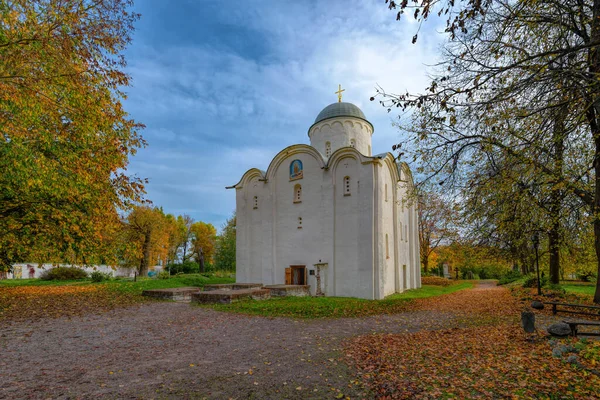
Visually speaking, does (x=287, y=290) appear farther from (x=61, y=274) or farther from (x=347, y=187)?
(x=61, y=274)

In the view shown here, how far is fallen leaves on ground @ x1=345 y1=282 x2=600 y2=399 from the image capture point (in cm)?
472

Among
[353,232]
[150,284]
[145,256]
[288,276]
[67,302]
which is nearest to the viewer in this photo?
[67,302]

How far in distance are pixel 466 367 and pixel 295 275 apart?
1466 centimetres

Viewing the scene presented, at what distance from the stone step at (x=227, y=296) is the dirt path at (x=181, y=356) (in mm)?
3046

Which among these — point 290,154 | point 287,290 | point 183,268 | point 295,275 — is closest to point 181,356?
point 287,290

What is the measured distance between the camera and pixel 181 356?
672 centimetres

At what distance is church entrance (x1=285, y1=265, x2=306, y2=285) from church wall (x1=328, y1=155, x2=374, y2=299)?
199 centimetres

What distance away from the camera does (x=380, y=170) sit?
61.0ft

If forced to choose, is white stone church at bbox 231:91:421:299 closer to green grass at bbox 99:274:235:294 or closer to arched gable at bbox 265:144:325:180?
arched gable at bbox 265:144:325:180

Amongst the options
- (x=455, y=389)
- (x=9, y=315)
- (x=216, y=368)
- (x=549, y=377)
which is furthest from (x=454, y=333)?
(x=9, y=315)

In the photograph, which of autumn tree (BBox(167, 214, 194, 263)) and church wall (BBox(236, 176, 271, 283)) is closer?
church wall (BBox(236, 176, 271, 283))

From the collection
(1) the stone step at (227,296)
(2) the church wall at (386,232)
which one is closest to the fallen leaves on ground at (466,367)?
(1) the stone step at (227,296)

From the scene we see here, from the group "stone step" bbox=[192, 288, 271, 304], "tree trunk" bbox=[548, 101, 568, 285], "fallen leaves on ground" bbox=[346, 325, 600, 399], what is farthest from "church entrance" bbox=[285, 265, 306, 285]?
"tree trunk" bbox=[548, 101, 568, 285]

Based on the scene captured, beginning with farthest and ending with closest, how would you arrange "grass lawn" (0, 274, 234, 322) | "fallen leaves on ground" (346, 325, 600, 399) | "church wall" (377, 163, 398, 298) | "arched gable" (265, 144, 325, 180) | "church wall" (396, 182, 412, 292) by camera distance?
1. "church wall" (396, 182, 412, 292)
2. "arched gable" (265, 144, 325, 180)
3. "church wall" (377, 163, 398, 298)
4. "grass lawn" (0, 274, 234, 322)
5. "fallen leaves on ground" (346, 325, 600, 399)
